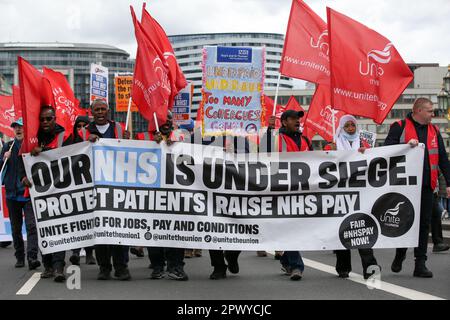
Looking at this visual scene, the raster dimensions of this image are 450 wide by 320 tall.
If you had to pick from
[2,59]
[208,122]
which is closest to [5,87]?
[2,59]

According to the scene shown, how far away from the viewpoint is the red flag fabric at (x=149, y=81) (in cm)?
1062

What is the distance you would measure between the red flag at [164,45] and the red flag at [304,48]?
1858 millimetres

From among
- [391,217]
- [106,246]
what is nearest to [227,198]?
[106,246]

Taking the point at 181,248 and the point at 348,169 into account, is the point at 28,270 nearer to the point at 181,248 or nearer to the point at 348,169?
the point at 181,248

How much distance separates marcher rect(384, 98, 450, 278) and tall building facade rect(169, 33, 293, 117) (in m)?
141

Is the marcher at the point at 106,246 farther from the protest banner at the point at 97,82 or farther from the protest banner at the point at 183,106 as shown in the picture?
the protest banner at the point at 97,82

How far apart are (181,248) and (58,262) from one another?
4.50 feet

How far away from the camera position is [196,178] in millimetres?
9586

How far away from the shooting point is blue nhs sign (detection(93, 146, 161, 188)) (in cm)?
953

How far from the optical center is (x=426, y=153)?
32.6 ft

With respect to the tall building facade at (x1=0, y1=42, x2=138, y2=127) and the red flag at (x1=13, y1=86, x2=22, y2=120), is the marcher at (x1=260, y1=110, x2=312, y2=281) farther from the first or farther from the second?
the tall building facade at (x1=0, y1=42, x2=138, y2=127)
